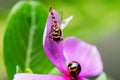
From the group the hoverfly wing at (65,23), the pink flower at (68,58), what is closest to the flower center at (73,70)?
the pink flower at (68,58)

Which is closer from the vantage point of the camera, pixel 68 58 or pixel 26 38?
pixel 68 58

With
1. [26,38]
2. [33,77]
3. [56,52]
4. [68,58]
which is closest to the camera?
[33,77]

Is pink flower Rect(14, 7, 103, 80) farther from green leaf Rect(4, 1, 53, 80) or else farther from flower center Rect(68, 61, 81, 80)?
green leaf Rect(4, 1, 53, 80)

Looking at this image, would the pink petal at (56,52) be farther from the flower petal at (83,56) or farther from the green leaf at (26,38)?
the green leaf at (26,38)

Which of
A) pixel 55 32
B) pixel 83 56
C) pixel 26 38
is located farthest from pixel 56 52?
pixel 26 38

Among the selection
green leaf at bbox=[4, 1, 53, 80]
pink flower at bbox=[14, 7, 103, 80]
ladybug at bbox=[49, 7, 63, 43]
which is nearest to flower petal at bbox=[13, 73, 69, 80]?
pink flower at bbox=[14, 7, 103, 80]

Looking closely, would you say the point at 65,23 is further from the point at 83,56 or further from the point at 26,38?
the point at 26,38

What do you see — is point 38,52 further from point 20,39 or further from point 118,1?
point 118,1

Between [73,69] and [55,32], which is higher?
[55,32]

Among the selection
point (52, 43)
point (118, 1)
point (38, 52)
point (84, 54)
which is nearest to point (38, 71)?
point (38, 52)
